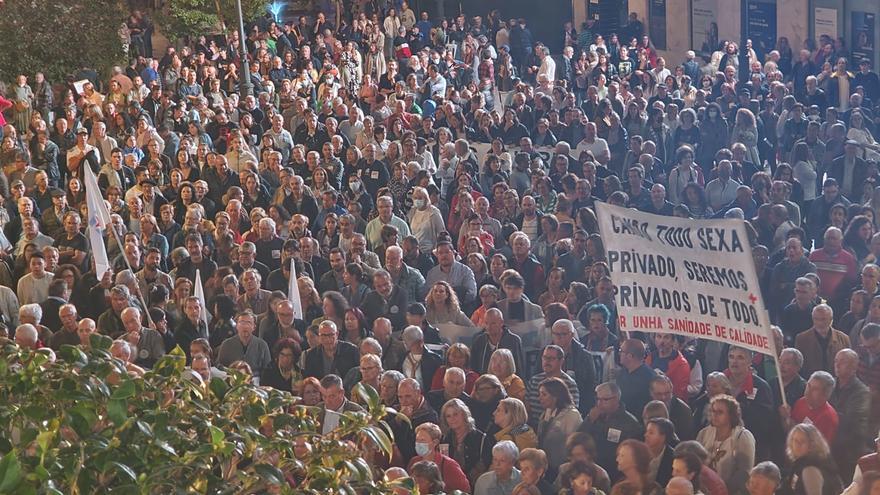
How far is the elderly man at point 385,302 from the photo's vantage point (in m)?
13.2

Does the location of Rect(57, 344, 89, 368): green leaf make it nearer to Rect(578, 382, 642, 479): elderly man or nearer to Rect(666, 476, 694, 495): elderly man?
Rect(666, 476, 694, 495): elderly man

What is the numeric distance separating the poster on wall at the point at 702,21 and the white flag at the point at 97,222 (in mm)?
18515

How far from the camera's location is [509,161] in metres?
18.6

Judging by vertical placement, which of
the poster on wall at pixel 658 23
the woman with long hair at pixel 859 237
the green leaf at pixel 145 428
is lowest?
the woman with long hair at pixel 859 237

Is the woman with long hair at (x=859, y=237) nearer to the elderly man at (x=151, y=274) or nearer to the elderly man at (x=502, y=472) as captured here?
the elderly man at (x=502, y=472)

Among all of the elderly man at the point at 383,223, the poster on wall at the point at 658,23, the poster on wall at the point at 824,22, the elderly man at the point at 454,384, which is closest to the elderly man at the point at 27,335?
the elderly man at the point at 454,384

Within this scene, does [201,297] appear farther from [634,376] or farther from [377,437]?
[377,437]

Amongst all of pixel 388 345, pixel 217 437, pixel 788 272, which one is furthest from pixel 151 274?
pixel 217 437

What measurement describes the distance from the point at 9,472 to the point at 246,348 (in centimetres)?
897

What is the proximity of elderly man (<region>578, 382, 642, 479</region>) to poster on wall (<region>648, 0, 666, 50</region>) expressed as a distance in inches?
973

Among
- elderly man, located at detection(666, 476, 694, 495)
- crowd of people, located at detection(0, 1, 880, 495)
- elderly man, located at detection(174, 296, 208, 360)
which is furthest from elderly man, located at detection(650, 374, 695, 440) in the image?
elderly man, located at detection(174, 296, 208, 360)

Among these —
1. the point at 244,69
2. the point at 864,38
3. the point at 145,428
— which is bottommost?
the point at 864,38

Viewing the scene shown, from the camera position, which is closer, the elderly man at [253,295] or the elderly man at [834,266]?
the elderly man at [834,266]

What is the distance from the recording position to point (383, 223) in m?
15.6
